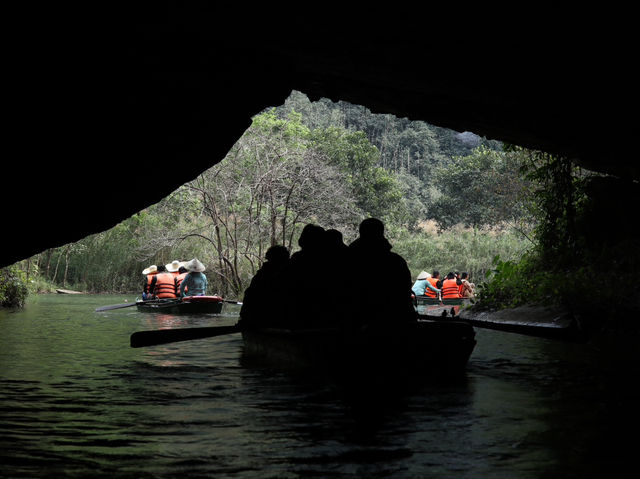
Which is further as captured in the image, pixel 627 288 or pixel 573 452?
pixel 627 288

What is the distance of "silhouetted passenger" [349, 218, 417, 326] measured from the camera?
23.8ft

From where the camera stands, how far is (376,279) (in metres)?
7.25

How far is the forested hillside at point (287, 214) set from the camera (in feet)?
85.1

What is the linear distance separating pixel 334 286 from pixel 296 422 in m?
2.57

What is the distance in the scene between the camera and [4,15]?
18.2 ft

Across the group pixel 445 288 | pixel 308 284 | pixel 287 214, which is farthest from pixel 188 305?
pixel 287 214

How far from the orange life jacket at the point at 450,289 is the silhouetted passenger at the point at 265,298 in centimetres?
1426

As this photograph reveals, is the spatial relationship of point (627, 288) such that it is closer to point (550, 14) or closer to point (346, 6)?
point (550, 14)

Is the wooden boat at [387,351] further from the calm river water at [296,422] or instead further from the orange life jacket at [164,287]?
the orange life jacket at [164,287]

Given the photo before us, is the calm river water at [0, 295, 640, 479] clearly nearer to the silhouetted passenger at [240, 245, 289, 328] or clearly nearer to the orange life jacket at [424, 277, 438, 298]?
the silhouetted passenger at [240, 245, 289, 328]

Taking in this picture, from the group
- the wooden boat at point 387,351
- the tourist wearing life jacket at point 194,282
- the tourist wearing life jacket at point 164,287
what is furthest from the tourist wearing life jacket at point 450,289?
the wooden boat at point 387,351

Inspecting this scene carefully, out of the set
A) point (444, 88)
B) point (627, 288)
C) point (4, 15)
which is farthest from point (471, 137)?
point (4, 15)

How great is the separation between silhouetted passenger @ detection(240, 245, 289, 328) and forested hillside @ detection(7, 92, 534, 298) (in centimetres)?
1034

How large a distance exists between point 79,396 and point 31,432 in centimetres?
159
